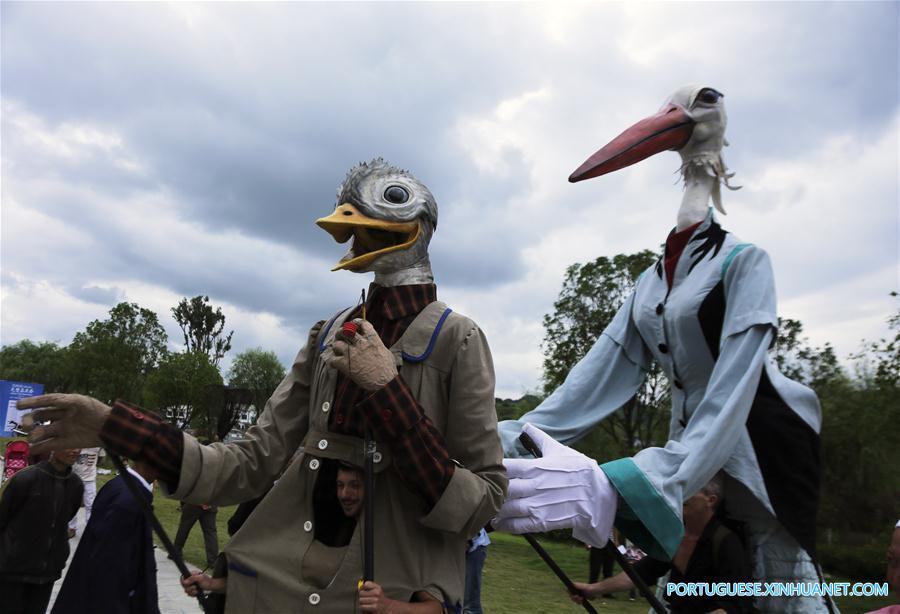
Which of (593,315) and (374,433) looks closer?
(374,433)

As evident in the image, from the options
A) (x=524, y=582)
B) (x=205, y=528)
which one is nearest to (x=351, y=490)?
(x=205, y=528)

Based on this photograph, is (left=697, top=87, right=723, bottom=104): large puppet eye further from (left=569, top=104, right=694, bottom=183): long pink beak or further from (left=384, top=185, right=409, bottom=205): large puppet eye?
(left=384, top=185, right=409, bottom=205): large puppet eye

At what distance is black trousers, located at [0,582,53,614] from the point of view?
520 centimetres

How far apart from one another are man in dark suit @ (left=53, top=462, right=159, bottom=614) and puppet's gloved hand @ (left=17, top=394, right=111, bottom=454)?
2.83 meters

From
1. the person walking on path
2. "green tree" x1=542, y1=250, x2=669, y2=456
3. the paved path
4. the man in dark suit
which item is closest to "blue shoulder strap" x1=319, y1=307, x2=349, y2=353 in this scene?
the man in dark suit

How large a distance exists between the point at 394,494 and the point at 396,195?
0.83 meters

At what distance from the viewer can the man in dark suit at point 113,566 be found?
4508 millimetres

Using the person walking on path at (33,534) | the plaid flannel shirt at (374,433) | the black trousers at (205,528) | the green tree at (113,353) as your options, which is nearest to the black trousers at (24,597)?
the person walking on path at (33,534)

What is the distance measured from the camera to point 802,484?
93.5 inches

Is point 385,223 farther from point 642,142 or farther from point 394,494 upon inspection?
point 642,142

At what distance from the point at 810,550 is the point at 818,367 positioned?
14.6 metres

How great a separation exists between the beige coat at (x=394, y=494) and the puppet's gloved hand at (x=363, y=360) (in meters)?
0.19

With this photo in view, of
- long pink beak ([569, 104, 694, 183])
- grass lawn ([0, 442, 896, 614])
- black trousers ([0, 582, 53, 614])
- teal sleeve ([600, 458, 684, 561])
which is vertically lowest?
grass lawn ([0, 442, 896, 614])

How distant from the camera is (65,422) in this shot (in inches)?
71.9
